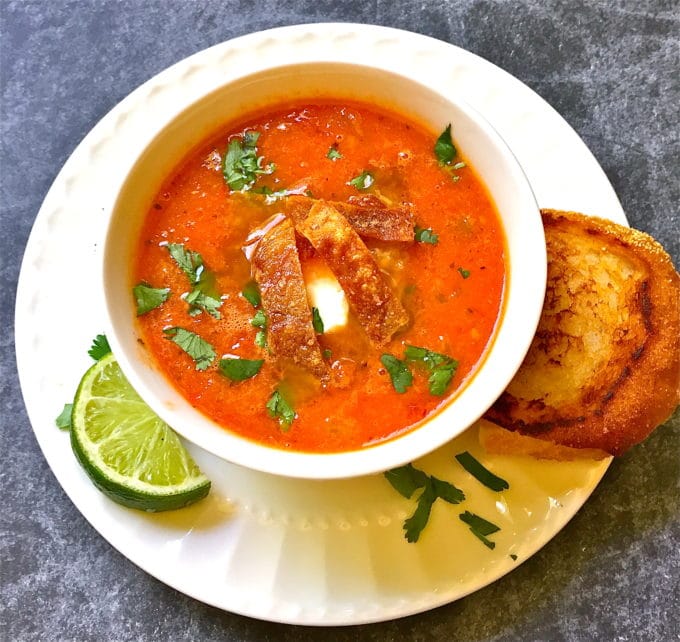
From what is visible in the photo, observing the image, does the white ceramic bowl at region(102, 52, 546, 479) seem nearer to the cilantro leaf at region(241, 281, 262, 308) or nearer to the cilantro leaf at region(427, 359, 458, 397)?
the cilantro leaf at region(427, 359, 458, 397)

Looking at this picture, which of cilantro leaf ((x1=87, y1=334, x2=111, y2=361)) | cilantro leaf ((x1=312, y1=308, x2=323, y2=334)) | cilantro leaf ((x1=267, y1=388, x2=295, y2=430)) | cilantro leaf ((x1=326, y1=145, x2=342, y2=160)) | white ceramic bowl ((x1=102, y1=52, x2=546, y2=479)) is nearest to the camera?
white ceramic bowl ((x1=102, y1=52, x2=546, y2=479))

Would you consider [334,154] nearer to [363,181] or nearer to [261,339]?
[363,181]

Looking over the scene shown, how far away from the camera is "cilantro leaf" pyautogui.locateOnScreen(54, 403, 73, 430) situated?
2.74 m

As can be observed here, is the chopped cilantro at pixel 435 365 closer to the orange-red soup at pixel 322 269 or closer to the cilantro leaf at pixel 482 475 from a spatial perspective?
the orange-red soup at pixel 322 269

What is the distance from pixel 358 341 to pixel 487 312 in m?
0.46

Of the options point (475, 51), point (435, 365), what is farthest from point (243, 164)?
point (475, 51)

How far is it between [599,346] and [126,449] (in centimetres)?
180

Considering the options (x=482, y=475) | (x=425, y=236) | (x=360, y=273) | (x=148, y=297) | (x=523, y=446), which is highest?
(x=425, y=236)

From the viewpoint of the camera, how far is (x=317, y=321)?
2566 mm

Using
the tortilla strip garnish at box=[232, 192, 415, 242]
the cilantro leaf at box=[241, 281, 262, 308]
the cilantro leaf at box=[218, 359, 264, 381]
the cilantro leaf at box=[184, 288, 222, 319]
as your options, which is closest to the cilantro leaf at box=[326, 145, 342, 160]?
the tortilla strip garnish at box=[232, 192, 415, 242]

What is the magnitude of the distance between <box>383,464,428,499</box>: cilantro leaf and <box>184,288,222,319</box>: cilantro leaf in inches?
33.9

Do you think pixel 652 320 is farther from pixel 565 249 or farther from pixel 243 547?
pixel 243 547

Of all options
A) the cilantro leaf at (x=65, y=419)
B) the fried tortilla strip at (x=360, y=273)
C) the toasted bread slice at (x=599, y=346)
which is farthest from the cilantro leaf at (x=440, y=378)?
the cilantro leaf at (x=65, y=419)

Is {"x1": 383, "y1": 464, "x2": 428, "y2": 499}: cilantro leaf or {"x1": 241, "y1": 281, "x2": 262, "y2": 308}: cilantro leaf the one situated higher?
{"x1": 241, "y1": 281, "x2": 262, "y2": 308}: cilantro leaf
